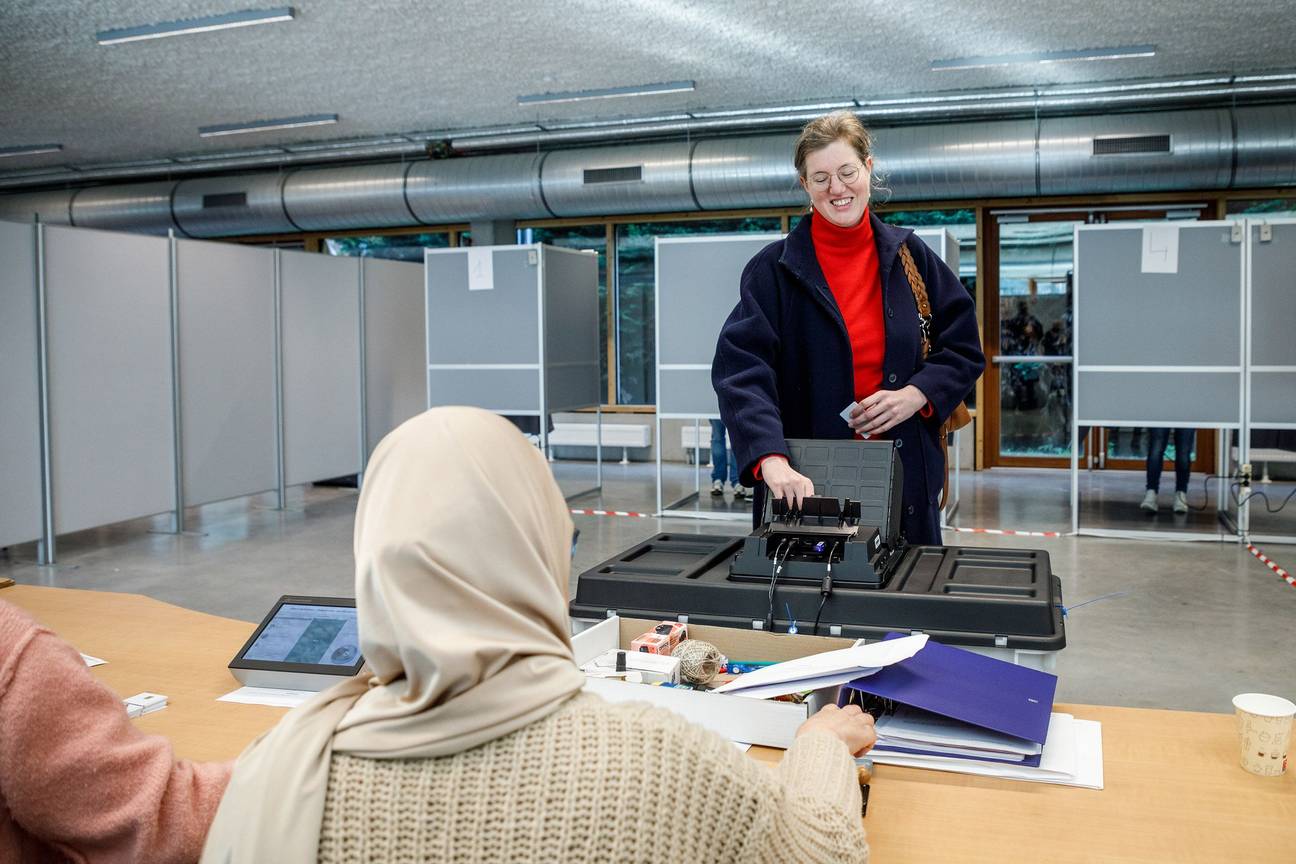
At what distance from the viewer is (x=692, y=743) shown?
862 mm

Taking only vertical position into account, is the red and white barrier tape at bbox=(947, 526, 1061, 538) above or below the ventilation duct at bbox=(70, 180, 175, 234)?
below

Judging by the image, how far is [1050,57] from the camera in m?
6.88

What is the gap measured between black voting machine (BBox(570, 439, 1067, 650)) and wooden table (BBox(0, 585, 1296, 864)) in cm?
18

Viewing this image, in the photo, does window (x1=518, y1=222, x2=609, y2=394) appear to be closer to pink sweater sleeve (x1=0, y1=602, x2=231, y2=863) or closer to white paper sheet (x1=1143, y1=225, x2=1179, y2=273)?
white paper sheet (x1=1143, y1=225, x2=1179, y2=273)

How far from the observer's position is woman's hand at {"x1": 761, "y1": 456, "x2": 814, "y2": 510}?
182 centimetres

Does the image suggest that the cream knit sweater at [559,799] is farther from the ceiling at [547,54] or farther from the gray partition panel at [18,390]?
the ceiling at [547,54]

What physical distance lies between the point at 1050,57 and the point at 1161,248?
171 centimetres

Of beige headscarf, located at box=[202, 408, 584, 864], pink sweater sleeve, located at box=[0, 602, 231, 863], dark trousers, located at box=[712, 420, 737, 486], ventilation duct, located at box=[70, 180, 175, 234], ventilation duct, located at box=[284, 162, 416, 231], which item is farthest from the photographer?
ventilation duct, located at box=[70, 180, 175, 234]

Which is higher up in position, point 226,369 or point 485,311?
point 485,311

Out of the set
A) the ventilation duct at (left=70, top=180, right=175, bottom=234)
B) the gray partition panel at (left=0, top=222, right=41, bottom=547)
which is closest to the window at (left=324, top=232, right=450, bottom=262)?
the ventilation duct at (left=70, top=180, right=175, bottom=234)

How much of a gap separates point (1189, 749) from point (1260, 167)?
24.1 ft

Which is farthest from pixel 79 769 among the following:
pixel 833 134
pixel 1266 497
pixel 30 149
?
pixel 30 149

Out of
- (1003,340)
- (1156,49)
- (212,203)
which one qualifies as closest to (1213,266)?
(1156,49)

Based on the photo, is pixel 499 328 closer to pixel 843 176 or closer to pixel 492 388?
pixel 492 388
